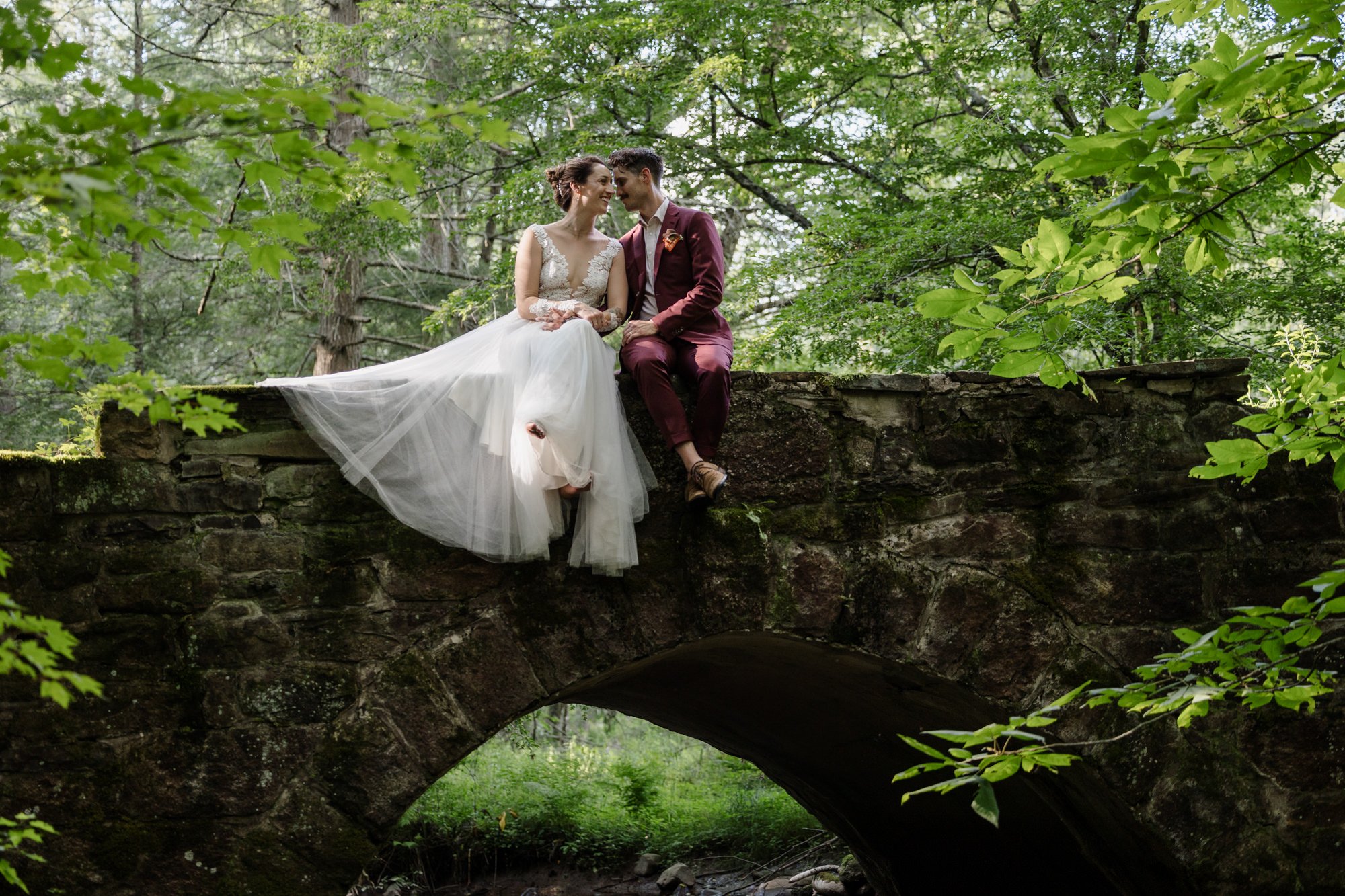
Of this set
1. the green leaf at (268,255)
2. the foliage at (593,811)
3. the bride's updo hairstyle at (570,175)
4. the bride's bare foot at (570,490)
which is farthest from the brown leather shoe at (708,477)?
the foliage at (593,811)

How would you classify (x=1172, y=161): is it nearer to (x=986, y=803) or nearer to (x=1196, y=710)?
(x=1196, y=710)

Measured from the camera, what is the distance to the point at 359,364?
938 centimetres

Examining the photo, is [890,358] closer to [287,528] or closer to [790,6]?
[790,6]

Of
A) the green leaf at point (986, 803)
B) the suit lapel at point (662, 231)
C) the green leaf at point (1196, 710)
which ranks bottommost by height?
the green leaf at point (986, 803)

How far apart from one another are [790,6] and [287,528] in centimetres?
617

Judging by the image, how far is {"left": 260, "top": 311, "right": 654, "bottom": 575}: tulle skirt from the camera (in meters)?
3.29

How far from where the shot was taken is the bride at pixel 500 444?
10.8 ft

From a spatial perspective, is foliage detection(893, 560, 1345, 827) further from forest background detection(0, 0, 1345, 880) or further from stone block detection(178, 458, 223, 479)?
stone block detection(178, 458, 223, 479)

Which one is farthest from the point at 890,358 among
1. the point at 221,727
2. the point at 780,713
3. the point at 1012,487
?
the point at 221,727

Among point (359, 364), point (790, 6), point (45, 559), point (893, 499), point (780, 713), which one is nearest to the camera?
point (45, 559)

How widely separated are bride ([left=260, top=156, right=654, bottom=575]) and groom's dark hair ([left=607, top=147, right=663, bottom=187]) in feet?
2.13

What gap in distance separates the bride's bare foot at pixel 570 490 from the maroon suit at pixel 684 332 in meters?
0.33

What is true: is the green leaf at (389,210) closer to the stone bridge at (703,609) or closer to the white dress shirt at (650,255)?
the stone bridge at (703,609)

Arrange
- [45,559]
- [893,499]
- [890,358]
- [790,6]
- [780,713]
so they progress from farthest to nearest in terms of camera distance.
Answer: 1. [790,6]
2. [890,358]
3. [780,713]
4. [893,499]
5. [45,559]
